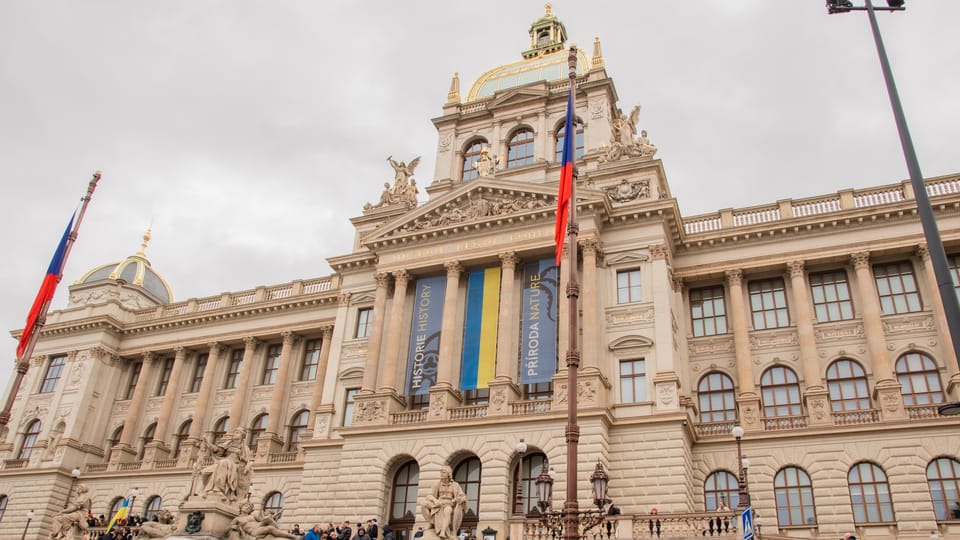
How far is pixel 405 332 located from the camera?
123ft

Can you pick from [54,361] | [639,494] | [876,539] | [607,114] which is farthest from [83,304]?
[876,539]

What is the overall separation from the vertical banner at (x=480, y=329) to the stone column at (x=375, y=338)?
4.23 m

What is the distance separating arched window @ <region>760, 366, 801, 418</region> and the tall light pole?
74.7 feet

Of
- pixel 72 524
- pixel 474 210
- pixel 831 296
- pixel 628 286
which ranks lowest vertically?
pixel 72 524

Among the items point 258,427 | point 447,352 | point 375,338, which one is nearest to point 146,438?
point 258,427

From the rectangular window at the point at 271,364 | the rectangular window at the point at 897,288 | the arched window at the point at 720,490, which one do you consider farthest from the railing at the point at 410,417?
the rectangular window at the point at 897,288

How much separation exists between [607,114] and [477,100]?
29.9 feet

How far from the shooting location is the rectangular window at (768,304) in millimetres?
35906

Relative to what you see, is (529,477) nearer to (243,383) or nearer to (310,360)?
(310,360)

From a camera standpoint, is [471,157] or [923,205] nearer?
[923,205]

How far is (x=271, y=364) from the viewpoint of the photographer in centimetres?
4709

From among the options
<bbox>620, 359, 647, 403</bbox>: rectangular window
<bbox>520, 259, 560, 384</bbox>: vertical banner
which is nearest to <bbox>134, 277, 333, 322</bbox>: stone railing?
<bbox>520, 259, 560, 384</bbox>: vertical banner

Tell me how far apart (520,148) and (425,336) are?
14.4 metres

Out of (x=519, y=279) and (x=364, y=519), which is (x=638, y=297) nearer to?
(x=519, y=279)
